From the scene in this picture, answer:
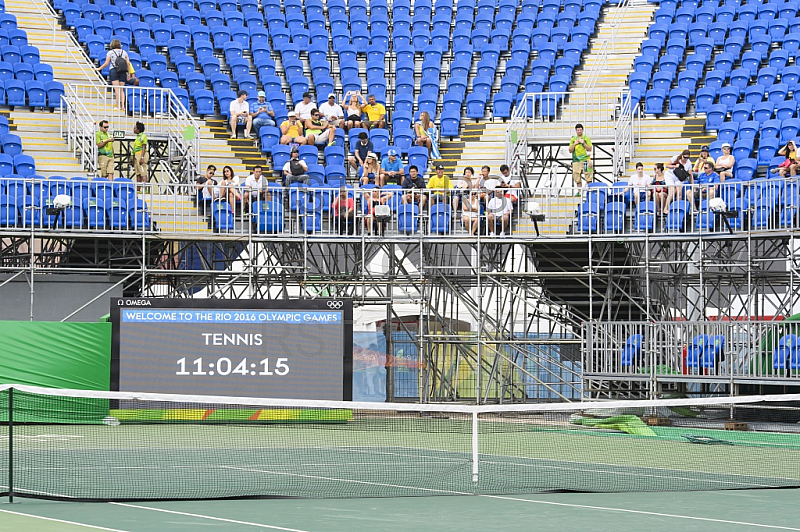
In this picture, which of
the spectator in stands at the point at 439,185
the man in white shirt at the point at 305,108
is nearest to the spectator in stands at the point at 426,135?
the man in white shirt at the point at 305,108

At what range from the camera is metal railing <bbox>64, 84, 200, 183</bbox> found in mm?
28812

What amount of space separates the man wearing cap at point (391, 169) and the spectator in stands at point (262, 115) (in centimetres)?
408

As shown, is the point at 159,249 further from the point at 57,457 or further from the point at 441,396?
the point at 57,457

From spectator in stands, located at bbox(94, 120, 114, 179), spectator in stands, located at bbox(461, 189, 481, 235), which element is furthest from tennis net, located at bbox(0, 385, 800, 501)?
spectator in stands, located at bbox(94, 120, 114, 179)

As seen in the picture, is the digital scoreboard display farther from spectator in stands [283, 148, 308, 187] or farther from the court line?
the court line

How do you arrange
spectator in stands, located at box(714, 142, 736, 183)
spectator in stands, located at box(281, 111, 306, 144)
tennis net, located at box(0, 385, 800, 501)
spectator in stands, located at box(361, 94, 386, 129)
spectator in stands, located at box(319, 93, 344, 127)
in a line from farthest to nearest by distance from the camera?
1. spectator in stands, located at box(361, 94, 386, 129)
2. spectator in stands, located at box(319, 93, 344, 127)
3. spectator in stands, located at box(281, 111, 306, 144)
4. spectator in stands, located at box(714, 142, 736, 183)
5. tennis net, located at box(0, 385, 800, 501)

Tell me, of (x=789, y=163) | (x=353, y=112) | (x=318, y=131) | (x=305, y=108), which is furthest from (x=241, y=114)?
(x=789, y=163)

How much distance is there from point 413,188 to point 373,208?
1.05 metres

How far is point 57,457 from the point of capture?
15.5 m

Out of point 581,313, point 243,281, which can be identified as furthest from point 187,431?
point 581,313

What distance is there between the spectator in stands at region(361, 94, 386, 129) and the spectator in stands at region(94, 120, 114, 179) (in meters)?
6.64

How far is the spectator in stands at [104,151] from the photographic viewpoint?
26.9 metres

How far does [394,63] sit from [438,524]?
2648cm

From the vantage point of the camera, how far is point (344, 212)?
2525 cm
